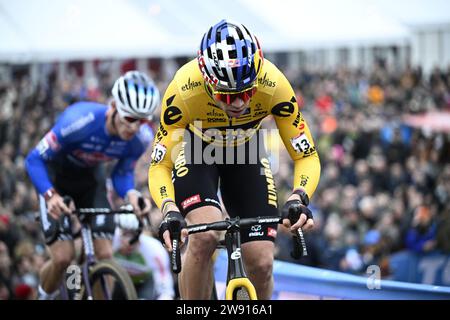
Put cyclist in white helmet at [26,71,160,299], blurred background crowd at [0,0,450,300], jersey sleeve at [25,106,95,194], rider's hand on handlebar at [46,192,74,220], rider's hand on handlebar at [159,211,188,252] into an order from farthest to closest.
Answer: blurred background crowd at [0,0,450,300] → jersey sleeve at [25,106,95,194] → cyclist in white helmet at [26,71,160,299] → rider's hand on handlebar at [46,192,74,220] → rider's hand on handlebar at [159,211,188,252]

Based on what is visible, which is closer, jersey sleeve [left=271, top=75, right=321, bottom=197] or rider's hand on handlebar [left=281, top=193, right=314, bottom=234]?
rider's hand on handlebar [left=281, top=193, right=314, bottom=234]

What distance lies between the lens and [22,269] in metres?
13.4

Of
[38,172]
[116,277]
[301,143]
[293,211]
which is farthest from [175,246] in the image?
[38,172]

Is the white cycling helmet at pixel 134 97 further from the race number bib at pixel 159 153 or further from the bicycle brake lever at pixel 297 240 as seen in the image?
the bicycle brake lever at pixel 297 240

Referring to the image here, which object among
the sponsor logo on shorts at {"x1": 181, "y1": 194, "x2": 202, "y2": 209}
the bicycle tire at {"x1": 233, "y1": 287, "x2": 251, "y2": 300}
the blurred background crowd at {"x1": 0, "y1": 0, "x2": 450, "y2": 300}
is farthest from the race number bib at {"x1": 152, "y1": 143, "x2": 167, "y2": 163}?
the blurred background crowd at {"x1": 0, "y1": 0, "x2": 450, "y2": 300}

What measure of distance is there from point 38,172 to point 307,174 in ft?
10.4

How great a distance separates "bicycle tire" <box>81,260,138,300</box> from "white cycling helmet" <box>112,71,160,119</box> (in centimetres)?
152

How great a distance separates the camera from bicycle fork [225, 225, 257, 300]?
6207mm

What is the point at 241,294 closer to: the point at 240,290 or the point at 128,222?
the point at 240,290

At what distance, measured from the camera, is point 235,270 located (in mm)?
6293

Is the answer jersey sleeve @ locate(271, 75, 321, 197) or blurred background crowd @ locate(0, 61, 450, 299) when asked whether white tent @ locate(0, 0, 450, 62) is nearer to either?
blurred background crowd @ locate(0, 61, 450, 299)
